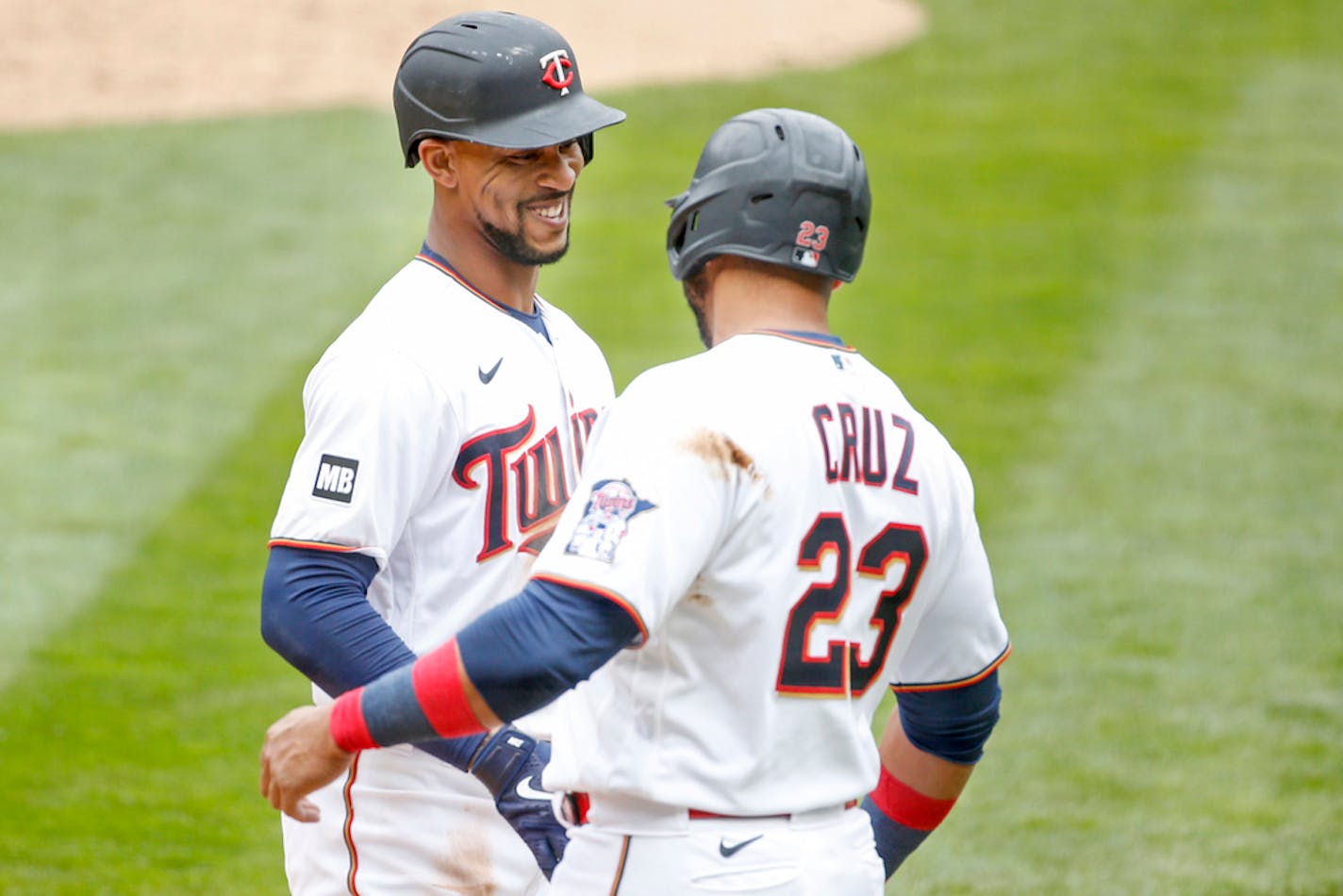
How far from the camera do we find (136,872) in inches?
189

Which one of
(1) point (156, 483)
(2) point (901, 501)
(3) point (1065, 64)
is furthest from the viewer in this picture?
(3) point (1065, 64)

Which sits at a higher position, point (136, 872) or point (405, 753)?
point (405, 753)

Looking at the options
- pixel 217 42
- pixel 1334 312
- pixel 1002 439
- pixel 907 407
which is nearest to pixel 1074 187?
pixel 1334 312

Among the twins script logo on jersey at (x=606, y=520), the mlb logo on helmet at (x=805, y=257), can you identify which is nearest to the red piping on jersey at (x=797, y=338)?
the mlb logo on helmet at (x=805, y=257)

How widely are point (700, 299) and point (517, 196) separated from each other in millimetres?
558

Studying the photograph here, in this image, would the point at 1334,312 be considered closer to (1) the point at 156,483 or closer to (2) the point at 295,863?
(1) the point at 156,483

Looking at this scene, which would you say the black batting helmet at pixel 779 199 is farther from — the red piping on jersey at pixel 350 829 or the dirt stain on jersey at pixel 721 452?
the red piping on jersey at pixel 350 829

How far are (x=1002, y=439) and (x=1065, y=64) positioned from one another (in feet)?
19.7

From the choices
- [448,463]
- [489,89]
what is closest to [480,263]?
[489,89]

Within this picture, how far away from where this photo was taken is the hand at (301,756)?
2.38 metres

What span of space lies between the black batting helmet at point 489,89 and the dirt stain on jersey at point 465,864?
3.98ft

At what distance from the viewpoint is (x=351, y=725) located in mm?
2332

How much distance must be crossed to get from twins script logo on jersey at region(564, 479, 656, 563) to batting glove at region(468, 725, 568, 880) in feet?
1.86

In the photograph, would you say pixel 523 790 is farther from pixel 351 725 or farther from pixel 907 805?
pixel 907 805
